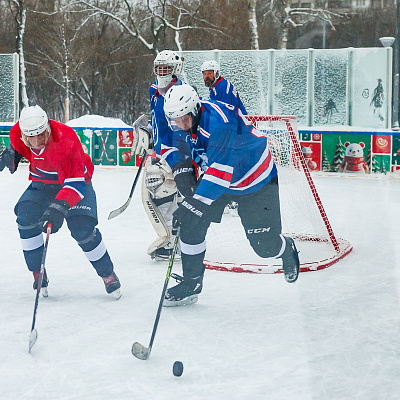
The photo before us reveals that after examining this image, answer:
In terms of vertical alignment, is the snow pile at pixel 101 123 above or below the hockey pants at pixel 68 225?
above

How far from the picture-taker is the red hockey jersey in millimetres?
2721

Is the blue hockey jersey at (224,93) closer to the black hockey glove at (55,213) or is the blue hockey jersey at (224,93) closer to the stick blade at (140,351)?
the black hockey glove at (55,213)

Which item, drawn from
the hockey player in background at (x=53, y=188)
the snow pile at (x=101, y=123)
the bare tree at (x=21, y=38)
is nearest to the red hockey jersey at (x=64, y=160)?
the hockey player in background at (x=53, y=188)

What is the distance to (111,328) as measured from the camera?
257cm

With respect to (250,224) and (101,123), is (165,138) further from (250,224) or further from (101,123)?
(101,123)

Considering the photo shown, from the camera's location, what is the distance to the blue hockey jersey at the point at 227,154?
2520mm

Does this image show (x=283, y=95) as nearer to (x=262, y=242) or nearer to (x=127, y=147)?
(x=127, y=147)

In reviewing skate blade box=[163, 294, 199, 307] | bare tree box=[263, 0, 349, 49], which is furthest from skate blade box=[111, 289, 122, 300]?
bare tree box=[263, 0, 349, 49]

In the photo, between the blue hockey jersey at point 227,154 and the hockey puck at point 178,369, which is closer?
the hockey puck at point 178,369

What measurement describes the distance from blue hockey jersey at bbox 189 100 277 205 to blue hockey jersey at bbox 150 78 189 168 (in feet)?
0.42

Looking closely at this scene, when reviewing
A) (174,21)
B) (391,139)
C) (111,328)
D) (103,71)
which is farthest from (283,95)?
(103,71)

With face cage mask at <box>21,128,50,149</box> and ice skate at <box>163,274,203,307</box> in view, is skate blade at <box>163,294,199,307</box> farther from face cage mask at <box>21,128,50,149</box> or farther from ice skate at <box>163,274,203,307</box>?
face cage mask at <box>21,128,50,149</box>

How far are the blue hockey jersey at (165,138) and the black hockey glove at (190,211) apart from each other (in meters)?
0.42

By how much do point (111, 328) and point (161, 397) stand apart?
690 mm
